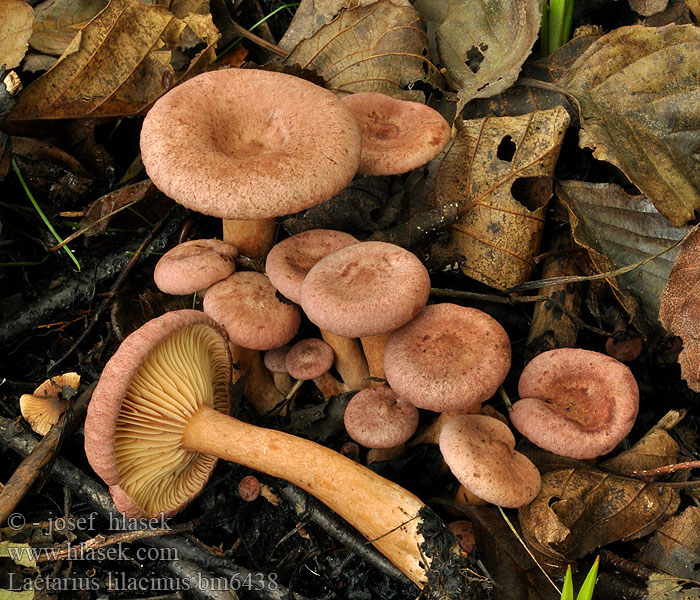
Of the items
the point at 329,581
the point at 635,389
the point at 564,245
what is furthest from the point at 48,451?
the point at 564,245

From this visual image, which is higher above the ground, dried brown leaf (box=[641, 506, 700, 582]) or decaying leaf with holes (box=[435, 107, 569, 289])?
decaying leaf with holes (box=[435, 107, 569, 289])

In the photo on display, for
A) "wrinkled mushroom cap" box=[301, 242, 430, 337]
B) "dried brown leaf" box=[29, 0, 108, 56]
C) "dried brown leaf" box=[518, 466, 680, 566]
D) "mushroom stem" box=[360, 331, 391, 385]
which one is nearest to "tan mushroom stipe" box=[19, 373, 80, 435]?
"wrinkled mushroom cap" box=[301, 242, 430, 337]

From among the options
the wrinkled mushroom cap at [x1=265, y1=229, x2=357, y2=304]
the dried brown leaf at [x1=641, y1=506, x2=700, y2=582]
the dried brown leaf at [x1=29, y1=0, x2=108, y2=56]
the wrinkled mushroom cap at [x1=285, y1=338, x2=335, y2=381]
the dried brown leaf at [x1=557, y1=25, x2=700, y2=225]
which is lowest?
the dried brown leaf at [x1=641, y1=506, x2=700, y2=582]

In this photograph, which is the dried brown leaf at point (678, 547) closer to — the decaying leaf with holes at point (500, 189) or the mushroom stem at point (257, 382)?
the decaying leaf with holes at point (500, 189)

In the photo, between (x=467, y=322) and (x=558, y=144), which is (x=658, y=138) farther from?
(x=467, y=322)

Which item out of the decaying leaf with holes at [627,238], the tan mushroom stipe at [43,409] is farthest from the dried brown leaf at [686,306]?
the tan mushroom stipe at [43,409]

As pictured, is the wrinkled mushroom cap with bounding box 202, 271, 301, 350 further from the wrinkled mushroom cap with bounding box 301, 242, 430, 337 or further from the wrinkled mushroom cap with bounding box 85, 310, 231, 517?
the wrinkled mushroom cap with bounding box 301, 242, 430, 337
